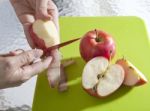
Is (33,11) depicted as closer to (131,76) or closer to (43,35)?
(43,35)

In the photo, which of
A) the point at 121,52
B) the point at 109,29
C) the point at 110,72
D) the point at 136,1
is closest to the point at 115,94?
the point at 110,72

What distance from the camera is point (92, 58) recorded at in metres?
1.00

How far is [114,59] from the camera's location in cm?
106

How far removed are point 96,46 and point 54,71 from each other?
131mm

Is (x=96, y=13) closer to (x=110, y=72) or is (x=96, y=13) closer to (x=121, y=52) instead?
(x=121, y=52)

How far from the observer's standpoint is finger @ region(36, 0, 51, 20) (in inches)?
39.1

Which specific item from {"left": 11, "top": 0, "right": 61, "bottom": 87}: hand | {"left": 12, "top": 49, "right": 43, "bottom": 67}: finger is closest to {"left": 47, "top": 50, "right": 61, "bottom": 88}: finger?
{"left": 11, "top": 0, "right": 61, "bottom": 87}: hand

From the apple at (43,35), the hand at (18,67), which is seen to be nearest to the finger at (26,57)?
the hand at (18,67)

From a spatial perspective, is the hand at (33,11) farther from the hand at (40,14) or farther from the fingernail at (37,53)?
the fingernail at (37,53)

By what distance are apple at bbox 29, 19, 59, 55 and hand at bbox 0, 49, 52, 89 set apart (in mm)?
94

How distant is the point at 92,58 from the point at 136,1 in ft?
1.73

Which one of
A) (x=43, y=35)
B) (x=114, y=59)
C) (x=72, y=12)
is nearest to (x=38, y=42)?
(x=43, y=35)

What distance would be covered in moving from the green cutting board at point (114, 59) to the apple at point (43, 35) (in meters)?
0.09

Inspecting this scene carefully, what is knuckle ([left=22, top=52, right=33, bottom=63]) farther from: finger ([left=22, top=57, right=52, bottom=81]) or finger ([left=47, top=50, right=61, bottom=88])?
finger ([left=47, top=50, right=61, bottom=88])
